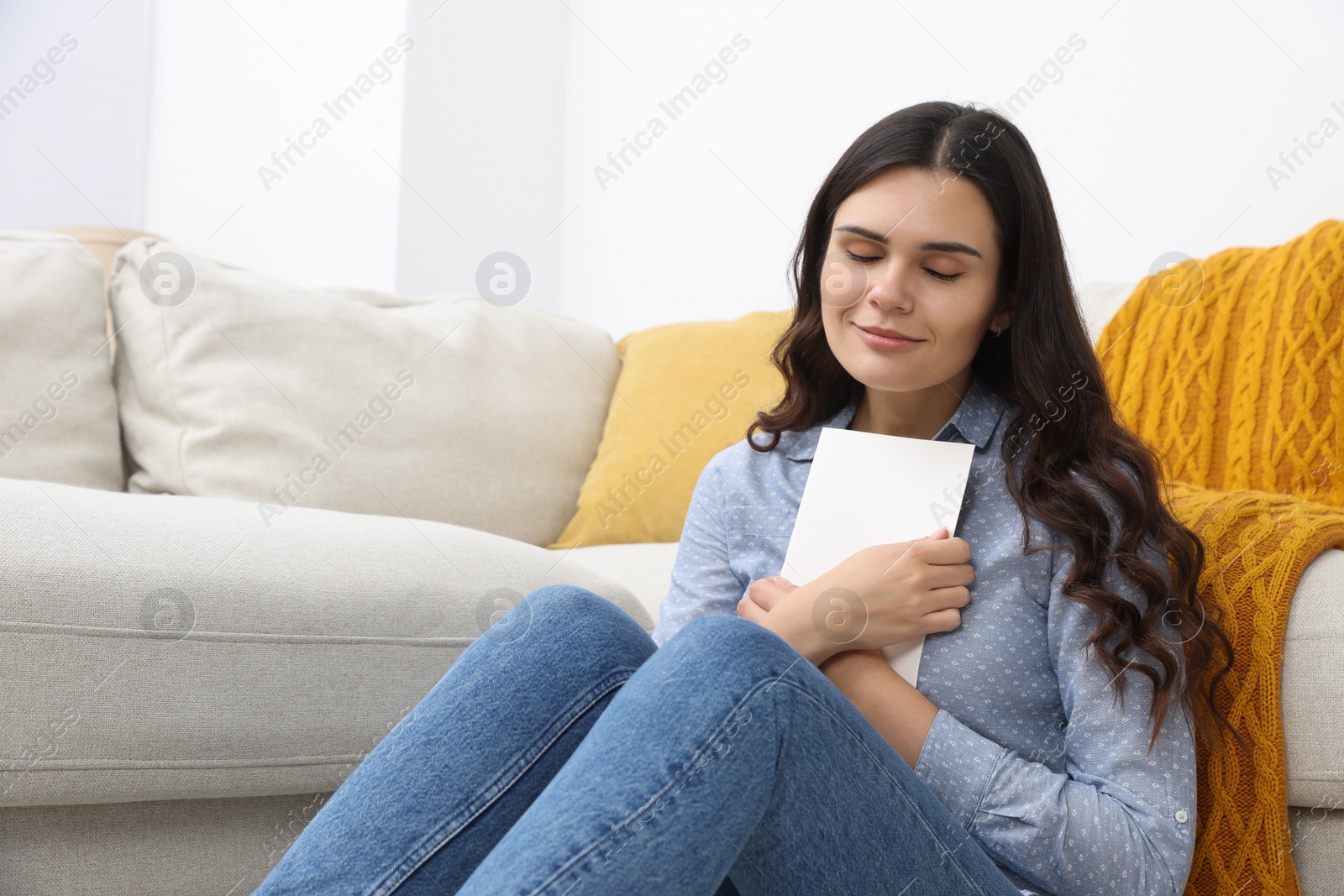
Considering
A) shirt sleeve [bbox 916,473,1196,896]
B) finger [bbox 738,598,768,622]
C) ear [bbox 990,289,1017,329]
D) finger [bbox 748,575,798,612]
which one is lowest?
finger [bbox 738,598,768,622]

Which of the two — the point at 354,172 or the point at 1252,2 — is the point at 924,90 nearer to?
the point at 1252,2

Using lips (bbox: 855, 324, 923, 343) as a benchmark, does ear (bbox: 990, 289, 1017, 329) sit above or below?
above

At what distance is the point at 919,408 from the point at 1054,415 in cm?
16

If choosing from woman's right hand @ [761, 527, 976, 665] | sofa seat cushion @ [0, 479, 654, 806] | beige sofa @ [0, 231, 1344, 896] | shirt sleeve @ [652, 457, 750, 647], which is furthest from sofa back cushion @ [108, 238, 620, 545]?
woman's right hand @ [761, 527, 976, 665]

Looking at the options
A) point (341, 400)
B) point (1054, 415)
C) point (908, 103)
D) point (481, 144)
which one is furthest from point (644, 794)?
point (481, 144)

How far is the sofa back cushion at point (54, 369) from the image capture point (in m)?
1.49

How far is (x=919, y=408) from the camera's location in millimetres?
1105

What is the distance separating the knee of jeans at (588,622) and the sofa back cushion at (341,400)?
77 cm

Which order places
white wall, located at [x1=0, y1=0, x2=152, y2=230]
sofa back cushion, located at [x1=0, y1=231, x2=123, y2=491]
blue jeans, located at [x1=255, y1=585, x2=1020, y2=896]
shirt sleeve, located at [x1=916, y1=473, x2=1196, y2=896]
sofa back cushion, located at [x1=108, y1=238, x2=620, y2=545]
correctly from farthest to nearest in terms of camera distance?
1. white wall, located at [x1=0, y1=0, x2=152, y2=230]
2. sofa back cushion, located at [x1=108, y1=238, x2=620, y2=545]
3. sofa back cushion, located at [x1=0, y1=231, x2=123, y2=491]
4. shirt sleeve, located at [x1=916, y1=473, x2=1196, y2=896]
5. blue jeans, located at [x1=255, y1=585, x2=1020, y2=896]

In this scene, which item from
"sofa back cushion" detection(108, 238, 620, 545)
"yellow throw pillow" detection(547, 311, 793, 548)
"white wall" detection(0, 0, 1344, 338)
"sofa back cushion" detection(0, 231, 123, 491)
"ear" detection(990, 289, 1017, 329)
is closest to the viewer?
"ear" detection(990, 289, 1017, 329)

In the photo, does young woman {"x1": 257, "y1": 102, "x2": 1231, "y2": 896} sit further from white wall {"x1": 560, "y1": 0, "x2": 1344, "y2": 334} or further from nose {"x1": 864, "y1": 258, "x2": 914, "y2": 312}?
white wall {"x1": 560, "y1": 0, "x2": 1344, "y2": 334}

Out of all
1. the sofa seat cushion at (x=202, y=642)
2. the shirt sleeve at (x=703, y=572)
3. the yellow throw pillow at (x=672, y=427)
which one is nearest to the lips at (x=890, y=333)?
the shirt sleeve at (x=703, y=572)

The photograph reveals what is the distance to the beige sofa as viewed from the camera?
95cm

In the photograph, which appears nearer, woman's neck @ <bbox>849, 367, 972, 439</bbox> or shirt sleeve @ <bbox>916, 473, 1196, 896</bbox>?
shirt sleeve @ <bbox>916, 473, 1196, 896</bbox>
